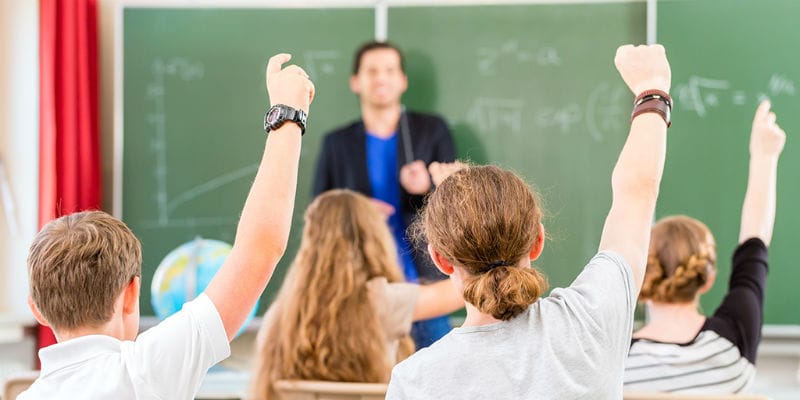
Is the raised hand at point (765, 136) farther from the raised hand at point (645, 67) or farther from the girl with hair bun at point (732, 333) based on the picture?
the raised hand at point (645, 67)

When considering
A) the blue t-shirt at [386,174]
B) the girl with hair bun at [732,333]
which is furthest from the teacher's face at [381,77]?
the girl with hair bun at [732,333]

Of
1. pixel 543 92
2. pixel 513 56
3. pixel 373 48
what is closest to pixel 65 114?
pixel 373 48

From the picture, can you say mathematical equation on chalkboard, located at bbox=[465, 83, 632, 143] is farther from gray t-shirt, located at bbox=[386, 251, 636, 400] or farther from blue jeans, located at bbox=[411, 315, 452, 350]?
gray t-shirt, located at bbox=[386, 251, 636, 400]

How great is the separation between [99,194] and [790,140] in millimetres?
3127

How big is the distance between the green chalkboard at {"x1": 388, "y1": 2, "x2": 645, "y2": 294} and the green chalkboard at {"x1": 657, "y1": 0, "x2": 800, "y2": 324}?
23 cm

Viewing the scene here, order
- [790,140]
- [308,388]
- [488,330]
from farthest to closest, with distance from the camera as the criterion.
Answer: [790,140], [308,388], [488,330]

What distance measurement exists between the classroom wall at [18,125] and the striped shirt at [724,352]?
2.93 m

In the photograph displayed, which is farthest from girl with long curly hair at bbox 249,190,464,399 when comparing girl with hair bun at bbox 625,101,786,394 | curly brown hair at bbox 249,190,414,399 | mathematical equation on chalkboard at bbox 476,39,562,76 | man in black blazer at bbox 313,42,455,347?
mathematical equation on chalkboard at bbox 476,39,562,76

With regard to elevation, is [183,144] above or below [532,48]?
below

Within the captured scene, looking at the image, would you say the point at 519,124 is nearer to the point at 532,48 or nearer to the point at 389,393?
the point at 532,48

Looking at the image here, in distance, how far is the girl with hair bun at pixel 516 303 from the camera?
1227 millimetres

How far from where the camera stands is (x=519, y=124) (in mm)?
4023

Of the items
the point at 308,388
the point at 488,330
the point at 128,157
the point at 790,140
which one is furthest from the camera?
the point at 128,157

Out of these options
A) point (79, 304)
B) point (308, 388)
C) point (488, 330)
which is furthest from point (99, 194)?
point (488, 330)
